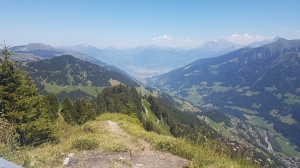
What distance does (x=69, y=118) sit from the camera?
44781 millimetres

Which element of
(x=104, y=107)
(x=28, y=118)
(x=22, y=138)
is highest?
(x=28, y=118)

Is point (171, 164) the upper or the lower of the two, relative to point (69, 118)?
upper

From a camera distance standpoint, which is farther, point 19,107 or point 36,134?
point 36,134

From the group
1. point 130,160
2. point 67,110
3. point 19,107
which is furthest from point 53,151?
point 67,110

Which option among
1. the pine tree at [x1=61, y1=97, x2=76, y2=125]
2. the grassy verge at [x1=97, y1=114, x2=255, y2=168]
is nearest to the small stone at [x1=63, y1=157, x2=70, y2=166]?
the grassy verge at [x1=97, y1=114, x2=255, y2=168]

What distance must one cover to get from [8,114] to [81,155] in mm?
9695

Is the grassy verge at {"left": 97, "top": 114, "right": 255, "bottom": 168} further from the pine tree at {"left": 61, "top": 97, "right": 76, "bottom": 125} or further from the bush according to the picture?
the pine tree at {"left": 61, "top": 97, "right": 76, "bottom": 125}

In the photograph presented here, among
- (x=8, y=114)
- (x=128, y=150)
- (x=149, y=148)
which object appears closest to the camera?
(x=128, y=150)

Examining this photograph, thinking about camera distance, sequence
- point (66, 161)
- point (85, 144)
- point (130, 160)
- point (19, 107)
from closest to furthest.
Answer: point (66, 161) < point (130, 160) < point (85, 144) < point (19, 107)

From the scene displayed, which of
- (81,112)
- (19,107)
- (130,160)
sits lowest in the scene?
(81,112)

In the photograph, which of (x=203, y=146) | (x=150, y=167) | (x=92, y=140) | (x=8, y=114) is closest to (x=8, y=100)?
(x=8, y=114)

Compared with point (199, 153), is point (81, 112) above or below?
below

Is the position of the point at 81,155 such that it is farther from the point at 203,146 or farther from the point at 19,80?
the point at 19,80

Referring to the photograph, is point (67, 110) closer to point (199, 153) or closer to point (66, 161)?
point (66, 161)
